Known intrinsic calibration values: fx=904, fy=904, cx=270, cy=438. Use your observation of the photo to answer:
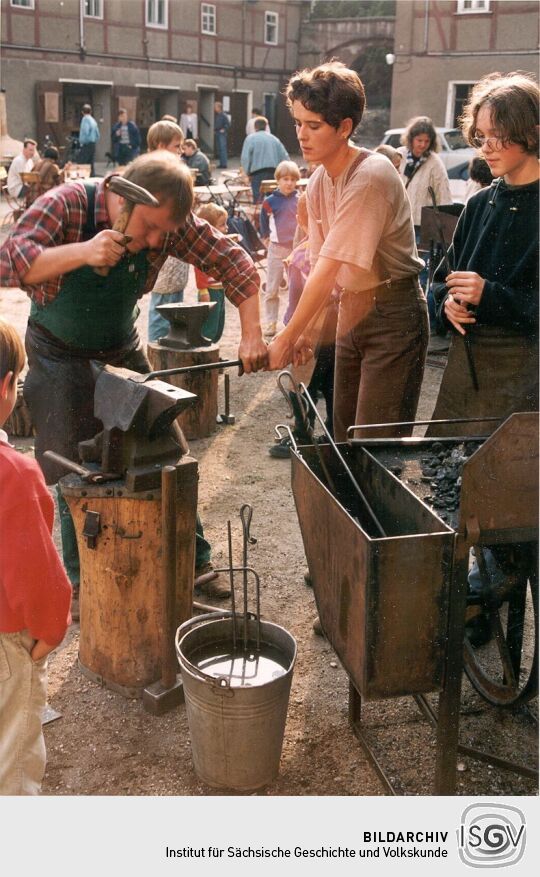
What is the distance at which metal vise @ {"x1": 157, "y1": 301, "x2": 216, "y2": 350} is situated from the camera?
6.02 m

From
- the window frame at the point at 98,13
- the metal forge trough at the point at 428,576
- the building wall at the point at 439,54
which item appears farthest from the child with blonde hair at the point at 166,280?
the window frame at the point at 98,13

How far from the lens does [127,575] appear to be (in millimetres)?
3111

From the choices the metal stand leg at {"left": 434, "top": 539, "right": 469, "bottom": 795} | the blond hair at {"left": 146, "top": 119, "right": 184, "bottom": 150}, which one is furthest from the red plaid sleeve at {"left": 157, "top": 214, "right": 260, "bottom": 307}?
the blond hair at {"left": 146, "top": 119, "right": 184, "bottom": 150}

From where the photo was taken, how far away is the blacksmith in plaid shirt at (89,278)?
Result: 2982 millimetres

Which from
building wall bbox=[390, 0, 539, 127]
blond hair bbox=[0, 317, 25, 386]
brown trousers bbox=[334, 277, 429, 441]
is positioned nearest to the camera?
blond hair bbox=[0, 317, 25, 386]

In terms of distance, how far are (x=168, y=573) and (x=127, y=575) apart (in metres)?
0.16

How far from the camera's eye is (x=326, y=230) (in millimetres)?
3445

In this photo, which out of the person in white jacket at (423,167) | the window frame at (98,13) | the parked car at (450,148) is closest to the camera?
the person in white jacket at (423,167)

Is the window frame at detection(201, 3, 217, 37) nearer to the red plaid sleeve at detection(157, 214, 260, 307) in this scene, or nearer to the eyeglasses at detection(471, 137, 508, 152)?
the red plaid sleeve at detection(157, 214, 260, 307)

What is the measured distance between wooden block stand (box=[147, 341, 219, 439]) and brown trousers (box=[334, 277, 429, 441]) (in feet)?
8.27

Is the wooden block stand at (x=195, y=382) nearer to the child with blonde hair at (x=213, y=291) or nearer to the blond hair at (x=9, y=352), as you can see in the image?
the child with blonde hair at (x=213, y=291)
